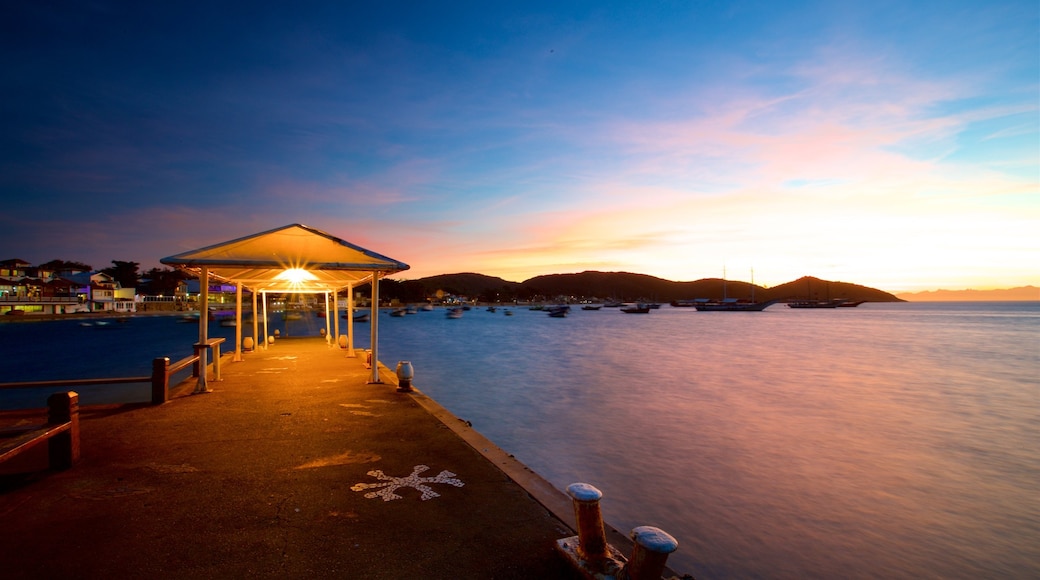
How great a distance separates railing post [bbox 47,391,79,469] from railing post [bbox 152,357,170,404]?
3.34 m

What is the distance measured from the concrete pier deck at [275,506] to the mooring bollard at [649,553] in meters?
0.71

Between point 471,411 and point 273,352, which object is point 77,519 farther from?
point 273,352

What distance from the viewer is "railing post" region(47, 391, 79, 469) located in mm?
5220

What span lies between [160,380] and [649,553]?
9110 mm

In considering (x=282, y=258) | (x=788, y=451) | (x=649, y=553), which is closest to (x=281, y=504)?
(x=649, y=553)

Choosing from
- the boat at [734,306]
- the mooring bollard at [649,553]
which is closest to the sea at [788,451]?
the mooring bollard at [649,553]

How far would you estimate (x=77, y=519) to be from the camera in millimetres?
4070

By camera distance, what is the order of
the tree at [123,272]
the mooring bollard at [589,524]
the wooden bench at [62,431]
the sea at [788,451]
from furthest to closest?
the tree at [123,272], the sea at [788,451], the wooden bench at [62,431], the mooring bollard at [589,524]

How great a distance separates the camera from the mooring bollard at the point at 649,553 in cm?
281

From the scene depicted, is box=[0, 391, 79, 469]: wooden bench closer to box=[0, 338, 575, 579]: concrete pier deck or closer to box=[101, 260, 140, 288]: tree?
box=[0, 338, 575, 579]: concrete pier deck

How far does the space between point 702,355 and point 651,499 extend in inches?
1094

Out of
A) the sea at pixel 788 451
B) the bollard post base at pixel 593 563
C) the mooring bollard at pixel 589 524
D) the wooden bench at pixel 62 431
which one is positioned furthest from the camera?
the sea at pixel 788 451

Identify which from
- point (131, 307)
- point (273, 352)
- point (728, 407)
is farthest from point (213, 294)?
point (728, 407)

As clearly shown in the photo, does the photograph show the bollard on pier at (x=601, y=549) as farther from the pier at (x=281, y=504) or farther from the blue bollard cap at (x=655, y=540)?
the pier at (x=281, y=504)
